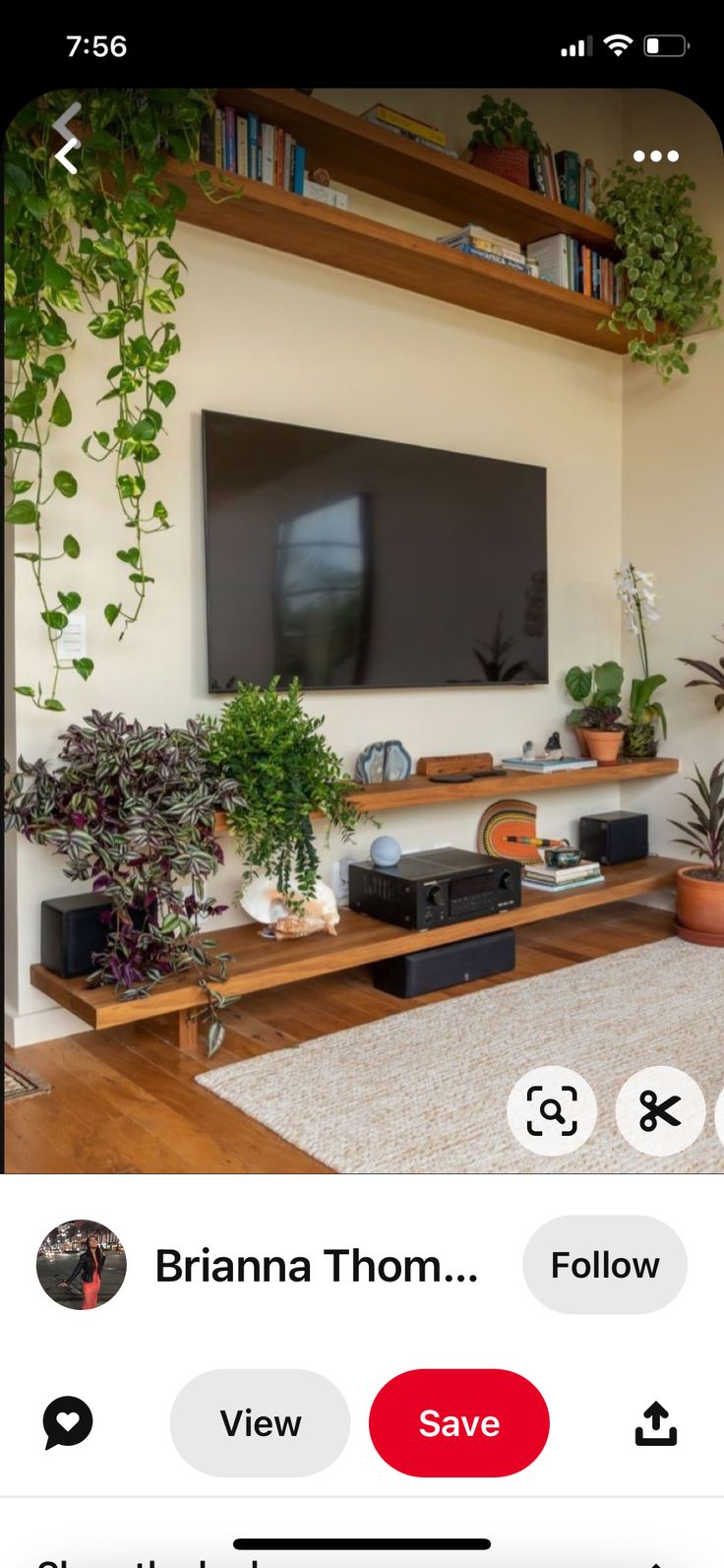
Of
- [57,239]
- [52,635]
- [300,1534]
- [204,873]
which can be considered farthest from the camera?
[52,635]

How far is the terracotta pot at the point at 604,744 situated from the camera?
3.20 meters

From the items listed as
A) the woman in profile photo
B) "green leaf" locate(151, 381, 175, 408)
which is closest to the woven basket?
"green leaf" locate(151, 381, 175, 408)

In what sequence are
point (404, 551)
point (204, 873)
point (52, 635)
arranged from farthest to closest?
point (404, 551) → point (52, 635) → point (204, 873)

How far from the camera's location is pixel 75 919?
197 cm

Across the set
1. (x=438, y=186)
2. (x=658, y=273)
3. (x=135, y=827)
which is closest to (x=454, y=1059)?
(x=135, y=827)

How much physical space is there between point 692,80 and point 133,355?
171 cm

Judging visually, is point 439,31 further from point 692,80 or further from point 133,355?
point 133,355

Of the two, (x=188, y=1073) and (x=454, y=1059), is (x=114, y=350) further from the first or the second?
(x=454, y=1059)

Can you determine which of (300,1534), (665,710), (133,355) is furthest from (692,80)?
(665,710)

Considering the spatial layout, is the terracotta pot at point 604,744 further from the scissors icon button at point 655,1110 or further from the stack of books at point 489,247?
the scissors icon button at point 655,1110

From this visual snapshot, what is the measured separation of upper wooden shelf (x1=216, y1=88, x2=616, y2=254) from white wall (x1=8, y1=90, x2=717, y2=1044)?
222mm

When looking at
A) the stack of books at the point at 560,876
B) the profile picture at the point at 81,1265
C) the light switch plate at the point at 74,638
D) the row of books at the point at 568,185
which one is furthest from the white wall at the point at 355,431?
the profile picture at the point at 81,1265

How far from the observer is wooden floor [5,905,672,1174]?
147 centimetres

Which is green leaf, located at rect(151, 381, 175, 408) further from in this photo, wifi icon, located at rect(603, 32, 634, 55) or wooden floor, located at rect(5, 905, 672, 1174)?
wifi icon, located at rect(603, 32, 634, 55)
